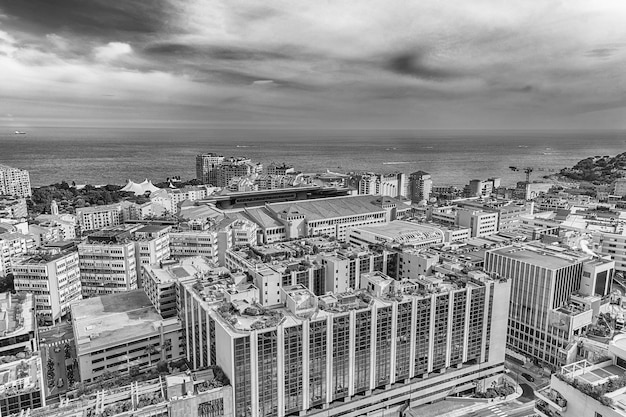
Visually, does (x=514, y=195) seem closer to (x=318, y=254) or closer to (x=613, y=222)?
(x=613, y=222)

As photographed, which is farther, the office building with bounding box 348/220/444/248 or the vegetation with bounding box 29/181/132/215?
the vegetation with bounding box 29/181/132/215

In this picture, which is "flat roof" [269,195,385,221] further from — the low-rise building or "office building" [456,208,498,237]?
the low-rise building

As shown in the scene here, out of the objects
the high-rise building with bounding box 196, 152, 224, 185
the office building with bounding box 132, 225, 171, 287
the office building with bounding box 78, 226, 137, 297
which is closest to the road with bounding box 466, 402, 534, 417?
the office building with bounding box 132, 225, 171, 287

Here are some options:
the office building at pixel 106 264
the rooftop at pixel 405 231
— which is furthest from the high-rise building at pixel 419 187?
the office building at pixel 106 264

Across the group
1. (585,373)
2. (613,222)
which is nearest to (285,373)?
(585,373)

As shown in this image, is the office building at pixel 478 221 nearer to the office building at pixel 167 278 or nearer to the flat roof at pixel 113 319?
the office building at pixel 167 278

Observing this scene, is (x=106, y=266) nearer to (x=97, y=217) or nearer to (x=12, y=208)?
(x=97, y=217)

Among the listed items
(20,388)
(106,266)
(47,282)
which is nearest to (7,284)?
(47,282)
